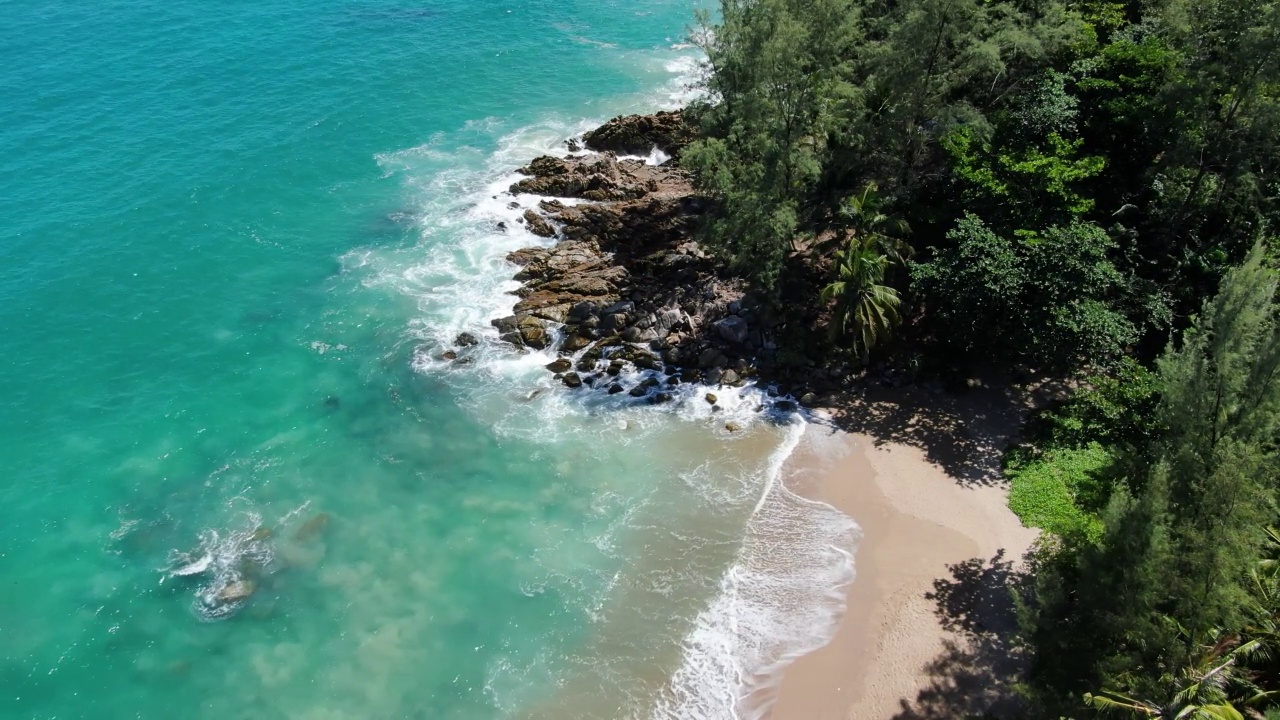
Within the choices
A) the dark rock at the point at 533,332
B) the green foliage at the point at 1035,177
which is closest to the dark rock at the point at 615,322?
the dark rock at the point at 533,332

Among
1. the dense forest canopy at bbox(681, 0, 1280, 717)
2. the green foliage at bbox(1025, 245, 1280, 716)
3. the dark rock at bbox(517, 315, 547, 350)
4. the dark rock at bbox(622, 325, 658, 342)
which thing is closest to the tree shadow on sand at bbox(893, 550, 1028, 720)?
the dense forest canopy at bbox(681, 0, 1280, 717)

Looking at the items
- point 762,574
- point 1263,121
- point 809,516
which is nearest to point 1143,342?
point 1263,121

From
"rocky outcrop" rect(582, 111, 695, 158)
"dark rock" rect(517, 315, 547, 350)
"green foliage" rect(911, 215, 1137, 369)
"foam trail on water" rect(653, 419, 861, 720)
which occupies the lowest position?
"foam trail on water" rect(653, 419, 861, 720)

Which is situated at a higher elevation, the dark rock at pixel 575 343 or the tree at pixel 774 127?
the tree at pixel 774 127

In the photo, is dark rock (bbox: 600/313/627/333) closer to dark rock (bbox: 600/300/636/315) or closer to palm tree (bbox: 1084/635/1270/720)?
dark rock (bbox: 600/300/636/315)

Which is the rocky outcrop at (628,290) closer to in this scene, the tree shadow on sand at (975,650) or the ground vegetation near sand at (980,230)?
the ground vegetation near sand at (980,230)

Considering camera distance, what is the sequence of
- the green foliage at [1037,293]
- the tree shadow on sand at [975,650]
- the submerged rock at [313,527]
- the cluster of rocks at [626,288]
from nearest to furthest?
the tree shadow on sand at [975,650], the green foliage at [1037,293], the submerged rock at [313,527], the cluster of rocks at [626,288]

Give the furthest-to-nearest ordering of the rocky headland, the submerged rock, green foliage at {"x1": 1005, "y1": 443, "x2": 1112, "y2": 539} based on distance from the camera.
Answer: the rocky headland, the submerged rock, green foliage at {"x1": 1005, "y1": 443, "x2": 1112, "y2": 539}
